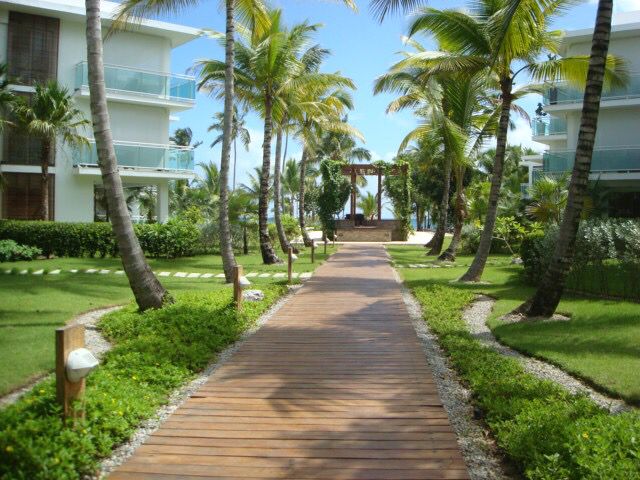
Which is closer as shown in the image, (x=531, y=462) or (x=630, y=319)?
(x=531, y=462)

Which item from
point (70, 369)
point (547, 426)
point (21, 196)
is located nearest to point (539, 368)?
point (547, 426)

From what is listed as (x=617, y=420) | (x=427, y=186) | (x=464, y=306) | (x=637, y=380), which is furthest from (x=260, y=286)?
(x=427, y=186)

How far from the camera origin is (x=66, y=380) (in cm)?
486

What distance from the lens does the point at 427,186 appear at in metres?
50.4

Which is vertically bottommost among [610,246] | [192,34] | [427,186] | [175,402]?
[175,402]

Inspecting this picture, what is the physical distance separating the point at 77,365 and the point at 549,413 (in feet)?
12.6

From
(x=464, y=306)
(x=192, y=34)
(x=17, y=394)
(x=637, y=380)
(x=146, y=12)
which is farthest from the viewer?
(x=192, y=34)

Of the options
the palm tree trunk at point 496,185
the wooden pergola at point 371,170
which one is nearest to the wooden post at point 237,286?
the palm tree trunk at point 496,185

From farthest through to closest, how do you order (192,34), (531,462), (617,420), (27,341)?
(192,34) < (27,341) < (617,420) < (531,462)

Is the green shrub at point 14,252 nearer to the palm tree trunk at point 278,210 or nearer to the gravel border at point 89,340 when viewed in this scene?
the palm tree trunk at point 278,210

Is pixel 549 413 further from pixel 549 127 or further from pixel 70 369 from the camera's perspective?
pixel 549 127

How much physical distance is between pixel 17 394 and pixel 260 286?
27.4ft

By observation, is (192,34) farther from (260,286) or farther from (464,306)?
(464,306)

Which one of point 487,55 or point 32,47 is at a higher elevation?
point 32,47
